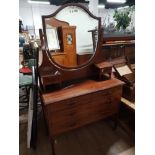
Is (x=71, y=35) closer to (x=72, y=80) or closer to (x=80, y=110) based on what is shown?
(x=72, y=80)

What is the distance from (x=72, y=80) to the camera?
4.79 ft

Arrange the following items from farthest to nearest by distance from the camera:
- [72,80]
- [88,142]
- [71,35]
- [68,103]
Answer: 1. [88,142]
2. [72,80]
3. [71,35]
4. [68,103]

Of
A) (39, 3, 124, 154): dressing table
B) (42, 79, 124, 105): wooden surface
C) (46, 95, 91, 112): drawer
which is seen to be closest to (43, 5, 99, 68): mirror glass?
(39, 3, 124, 154): dressing table

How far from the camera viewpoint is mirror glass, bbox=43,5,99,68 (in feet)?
4.12

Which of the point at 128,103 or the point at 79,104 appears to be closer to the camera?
the point at 79,104

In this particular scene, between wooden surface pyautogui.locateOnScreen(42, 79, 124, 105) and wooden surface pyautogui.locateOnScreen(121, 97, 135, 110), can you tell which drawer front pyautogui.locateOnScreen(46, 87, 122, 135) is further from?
wooden surface pyautogui.locateOnScreen(121, 97, 135, 110)

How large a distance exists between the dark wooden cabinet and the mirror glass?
0.85 feet

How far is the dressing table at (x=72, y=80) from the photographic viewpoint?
4.04 feet

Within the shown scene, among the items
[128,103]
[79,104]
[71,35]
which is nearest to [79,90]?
[79,104]

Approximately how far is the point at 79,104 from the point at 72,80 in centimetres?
26

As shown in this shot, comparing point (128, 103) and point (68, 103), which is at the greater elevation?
point (68, 103)

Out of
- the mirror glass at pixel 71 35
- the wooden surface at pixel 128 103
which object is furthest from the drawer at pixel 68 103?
the wooden surface at pixel 128 103
